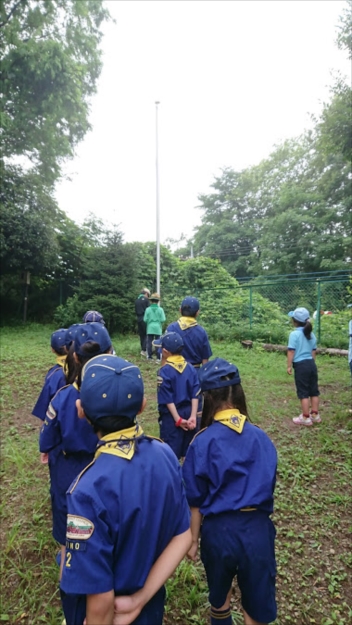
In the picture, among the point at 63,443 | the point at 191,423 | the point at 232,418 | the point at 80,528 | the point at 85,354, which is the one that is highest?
the point at 85,354

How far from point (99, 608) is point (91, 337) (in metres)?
1.58

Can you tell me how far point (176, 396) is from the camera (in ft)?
10.6

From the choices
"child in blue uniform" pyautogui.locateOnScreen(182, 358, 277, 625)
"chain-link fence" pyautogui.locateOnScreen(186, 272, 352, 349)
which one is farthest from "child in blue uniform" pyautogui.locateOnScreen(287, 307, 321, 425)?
"chain-link fence" pyautogui.locateOnScreen(186, 272, 352, 349)

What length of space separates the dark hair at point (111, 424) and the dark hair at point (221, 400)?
0.65 metres

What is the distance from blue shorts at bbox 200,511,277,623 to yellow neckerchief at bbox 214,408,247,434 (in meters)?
0.37

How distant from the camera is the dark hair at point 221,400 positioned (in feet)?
6.17

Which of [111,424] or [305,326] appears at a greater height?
[305,326]

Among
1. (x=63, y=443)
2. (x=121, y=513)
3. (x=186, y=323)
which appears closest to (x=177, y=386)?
(x=186, y=323)

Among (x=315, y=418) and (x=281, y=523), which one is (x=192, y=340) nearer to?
(x=281, y=523)

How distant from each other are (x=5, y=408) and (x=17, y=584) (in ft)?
12.2

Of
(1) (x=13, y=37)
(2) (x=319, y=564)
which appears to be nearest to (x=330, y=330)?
(2) (x=319, y=564)

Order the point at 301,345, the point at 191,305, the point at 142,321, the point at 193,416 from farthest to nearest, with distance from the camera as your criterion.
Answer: the point at 142,321, the point at 301,345, the point at 191,305, the point at 193,416

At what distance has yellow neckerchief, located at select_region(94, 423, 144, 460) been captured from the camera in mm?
1279

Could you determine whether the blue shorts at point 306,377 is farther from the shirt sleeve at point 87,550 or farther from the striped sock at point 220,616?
the shirt sleeve at point 87,550
